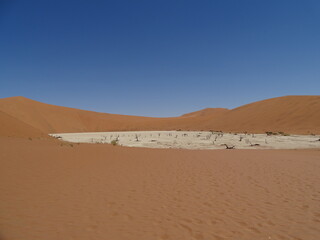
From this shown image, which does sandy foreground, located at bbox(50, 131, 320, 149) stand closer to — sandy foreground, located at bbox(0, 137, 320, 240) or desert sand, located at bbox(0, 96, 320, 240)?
desert sand, located at bbox(0, 96, 320, 240)

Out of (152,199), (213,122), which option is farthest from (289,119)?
(152,199)

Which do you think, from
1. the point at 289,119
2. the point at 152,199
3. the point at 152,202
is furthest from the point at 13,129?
the point at 289,119

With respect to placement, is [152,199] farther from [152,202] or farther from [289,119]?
[289,119]

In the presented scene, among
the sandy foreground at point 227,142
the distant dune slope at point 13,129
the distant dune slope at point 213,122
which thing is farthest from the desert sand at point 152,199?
the distant dune slope at point 213,122

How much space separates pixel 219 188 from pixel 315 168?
20.5 feet

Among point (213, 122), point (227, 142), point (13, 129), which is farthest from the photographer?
point (213, 122)

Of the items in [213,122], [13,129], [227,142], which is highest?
[213,122]

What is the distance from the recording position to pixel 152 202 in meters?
4.99

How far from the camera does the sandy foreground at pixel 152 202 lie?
3570mm

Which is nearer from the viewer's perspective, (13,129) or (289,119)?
(13,129)

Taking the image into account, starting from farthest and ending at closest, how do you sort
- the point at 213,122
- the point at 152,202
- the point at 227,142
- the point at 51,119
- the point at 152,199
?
the point at 51,119
the point at 213,122
the point at 227,142
the point at 152,199
the point at 152,202

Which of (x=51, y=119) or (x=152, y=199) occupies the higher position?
(x=51, y=119)

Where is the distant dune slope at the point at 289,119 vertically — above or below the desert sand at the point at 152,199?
above

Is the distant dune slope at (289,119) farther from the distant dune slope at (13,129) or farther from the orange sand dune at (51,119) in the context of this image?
the distant dune slope at (13,129)
